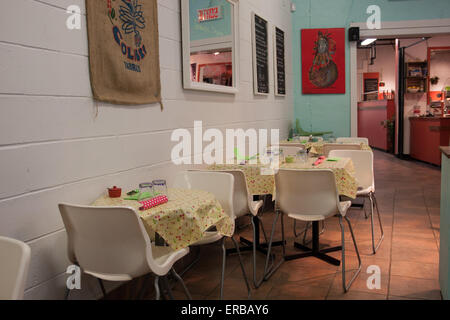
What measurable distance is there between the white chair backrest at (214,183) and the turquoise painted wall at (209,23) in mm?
1304

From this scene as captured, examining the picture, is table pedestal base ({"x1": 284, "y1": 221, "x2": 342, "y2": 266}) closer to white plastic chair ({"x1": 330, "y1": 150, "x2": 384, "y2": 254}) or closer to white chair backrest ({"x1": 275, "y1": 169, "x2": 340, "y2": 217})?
white chair backrest ({"x1": 275, "y1": 169, "x2": 340, "y2": 217})

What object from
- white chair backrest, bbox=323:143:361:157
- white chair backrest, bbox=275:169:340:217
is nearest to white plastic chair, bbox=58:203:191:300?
white chair backrest, bbox=275:169:340:217

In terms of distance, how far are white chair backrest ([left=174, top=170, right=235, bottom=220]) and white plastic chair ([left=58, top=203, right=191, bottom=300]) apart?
958 mm

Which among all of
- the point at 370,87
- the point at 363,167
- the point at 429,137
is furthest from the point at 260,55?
the point at 370,87

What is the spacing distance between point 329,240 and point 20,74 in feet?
10.0

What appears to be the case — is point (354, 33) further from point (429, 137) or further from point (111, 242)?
point (111, 242)

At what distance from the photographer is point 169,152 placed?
342 cm

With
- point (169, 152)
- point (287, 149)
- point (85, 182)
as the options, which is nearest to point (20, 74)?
point (85, 182)

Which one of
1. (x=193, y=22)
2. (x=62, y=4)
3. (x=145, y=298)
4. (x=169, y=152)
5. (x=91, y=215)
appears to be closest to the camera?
(x=91, y=215)

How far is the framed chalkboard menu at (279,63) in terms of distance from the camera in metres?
6.14

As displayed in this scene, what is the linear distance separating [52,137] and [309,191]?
5.90 ft

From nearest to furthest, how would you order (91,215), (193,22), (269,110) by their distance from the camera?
(91,215) < (193,22) < (269,110)

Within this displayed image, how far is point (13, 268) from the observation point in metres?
1.30

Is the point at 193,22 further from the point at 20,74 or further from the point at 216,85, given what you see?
the point at 20,74
